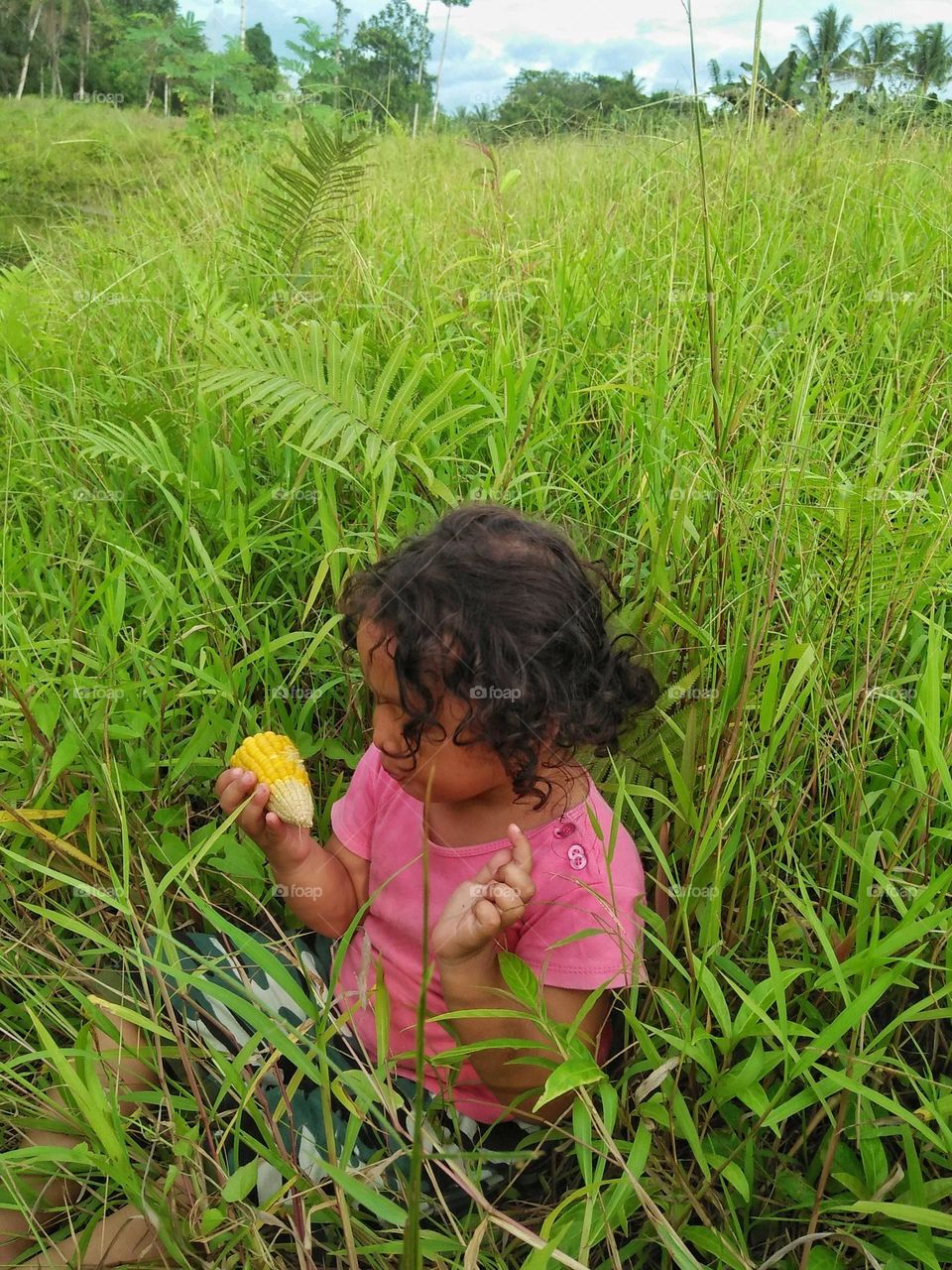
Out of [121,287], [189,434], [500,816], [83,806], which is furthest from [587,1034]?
[121,287]

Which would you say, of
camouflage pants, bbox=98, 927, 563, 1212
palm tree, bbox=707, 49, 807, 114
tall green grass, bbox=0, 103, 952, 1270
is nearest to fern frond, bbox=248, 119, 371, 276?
tall green grass, bbox=0, 103, 952, 1270

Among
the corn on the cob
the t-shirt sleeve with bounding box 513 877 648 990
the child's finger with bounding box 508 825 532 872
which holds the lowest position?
the t-shirt sleeve with bounding box 513 877 648 990

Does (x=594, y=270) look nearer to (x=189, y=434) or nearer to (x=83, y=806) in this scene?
(x=189, y=434)

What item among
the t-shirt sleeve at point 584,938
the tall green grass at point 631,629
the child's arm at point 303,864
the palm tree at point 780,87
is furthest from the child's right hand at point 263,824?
the palm tree at point 780,87

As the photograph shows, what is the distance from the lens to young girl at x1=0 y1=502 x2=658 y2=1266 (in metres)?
1.12

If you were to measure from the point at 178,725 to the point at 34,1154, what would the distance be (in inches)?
30.0

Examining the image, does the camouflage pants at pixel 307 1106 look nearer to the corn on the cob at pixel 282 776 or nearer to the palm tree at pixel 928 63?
the corn on the cob at pixel 282 776

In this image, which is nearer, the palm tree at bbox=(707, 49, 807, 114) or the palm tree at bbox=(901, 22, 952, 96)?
the palm tree at bbox=(707, 49, 807, 114)

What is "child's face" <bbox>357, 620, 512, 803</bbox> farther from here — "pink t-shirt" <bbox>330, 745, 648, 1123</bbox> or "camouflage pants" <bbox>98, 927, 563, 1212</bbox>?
"camouflage pants" <bbox>98, 927, 563, 1212</bbox>

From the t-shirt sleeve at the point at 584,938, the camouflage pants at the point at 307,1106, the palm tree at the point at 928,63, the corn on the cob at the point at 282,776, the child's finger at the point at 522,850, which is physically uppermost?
the palm tree at the point at 928,63

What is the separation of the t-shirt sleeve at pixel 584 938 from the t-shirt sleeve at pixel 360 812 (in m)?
0.35

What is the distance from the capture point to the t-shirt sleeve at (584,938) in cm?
115

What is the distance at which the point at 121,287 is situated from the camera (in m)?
2.73

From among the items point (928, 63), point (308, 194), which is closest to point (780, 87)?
point (928, 63)
